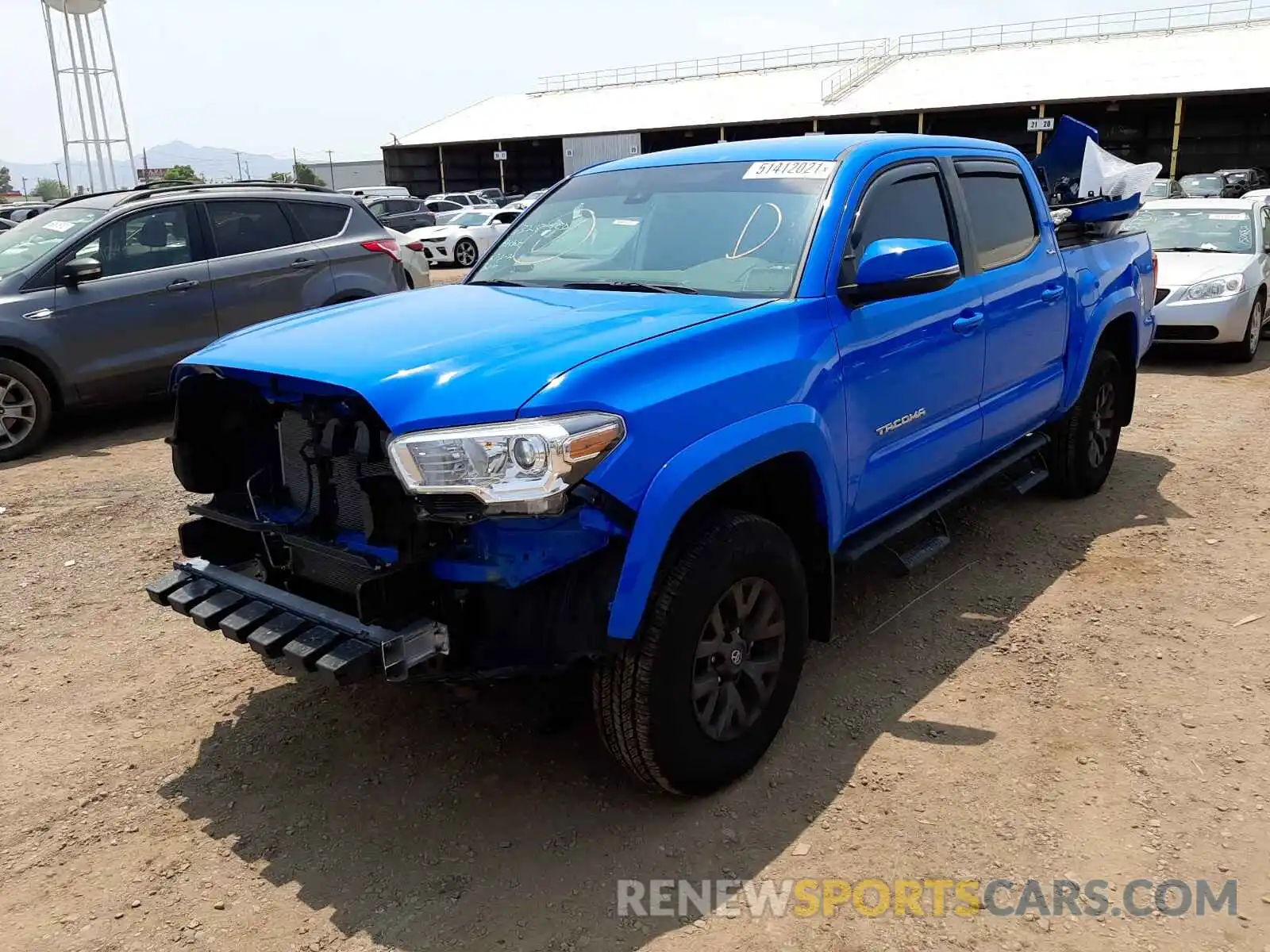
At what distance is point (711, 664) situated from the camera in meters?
2.98

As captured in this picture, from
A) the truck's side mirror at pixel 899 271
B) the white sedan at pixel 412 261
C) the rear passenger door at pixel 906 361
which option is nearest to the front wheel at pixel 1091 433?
the rear passenger door at pixel 906 361

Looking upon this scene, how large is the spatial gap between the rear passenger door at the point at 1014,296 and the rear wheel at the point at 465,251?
59.5 feet

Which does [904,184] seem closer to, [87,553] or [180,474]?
[180,474]

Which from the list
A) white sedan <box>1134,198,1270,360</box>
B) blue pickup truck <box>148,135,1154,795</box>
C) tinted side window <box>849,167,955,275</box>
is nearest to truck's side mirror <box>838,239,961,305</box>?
blue pickup truck <box>148,135,1154,795</box>

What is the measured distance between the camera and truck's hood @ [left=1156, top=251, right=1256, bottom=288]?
9859 mm

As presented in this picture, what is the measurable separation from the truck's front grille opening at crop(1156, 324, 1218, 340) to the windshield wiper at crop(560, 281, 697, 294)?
8080 mm

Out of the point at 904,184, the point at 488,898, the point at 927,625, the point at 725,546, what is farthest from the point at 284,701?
the point at 904,184

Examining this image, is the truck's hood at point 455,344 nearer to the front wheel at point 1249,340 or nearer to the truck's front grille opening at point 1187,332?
the truck's front grille opening at point 1187,332

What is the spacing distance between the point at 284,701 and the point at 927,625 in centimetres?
265

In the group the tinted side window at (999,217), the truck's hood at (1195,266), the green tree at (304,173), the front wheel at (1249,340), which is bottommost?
the front wheel at (1249,340)

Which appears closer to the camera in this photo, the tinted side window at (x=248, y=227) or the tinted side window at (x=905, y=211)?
the tinted side window at (x=905, y=211)

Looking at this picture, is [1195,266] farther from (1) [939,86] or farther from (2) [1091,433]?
(1) [939,86]

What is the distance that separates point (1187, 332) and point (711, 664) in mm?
8737

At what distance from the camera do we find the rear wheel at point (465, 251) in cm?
2192
